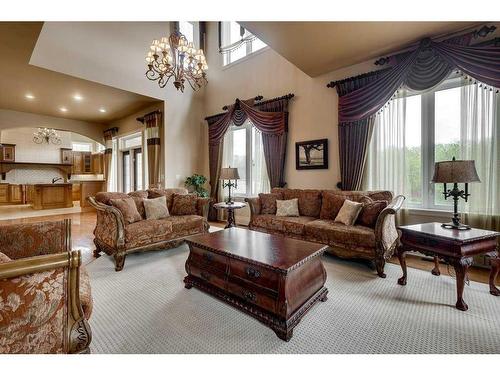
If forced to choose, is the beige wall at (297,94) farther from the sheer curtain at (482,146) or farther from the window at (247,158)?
the sheer curtain at (482,146)

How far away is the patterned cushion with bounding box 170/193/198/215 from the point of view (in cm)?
400

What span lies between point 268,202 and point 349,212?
4.52 feet

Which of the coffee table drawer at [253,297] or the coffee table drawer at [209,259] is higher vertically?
the coffee table drawer at [209,259]

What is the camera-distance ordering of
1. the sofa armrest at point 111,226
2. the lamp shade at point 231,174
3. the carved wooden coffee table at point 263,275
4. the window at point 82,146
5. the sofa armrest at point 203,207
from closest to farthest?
the carved wooden coffee table at point 263,275
the sofa armrest at point 111,226
the sofa armrest at point 203,207
the lamp shade at point 231,174
the window at point 82,146

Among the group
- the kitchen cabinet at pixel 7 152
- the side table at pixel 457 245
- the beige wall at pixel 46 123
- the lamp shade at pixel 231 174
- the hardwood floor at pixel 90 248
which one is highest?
the beige wall at pixel 46 123

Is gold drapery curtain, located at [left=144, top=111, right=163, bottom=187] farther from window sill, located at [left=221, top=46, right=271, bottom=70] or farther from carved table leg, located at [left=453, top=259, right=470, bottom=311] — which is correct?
carved table leg, located at [left=453, top=259, right=470, bottom=311]

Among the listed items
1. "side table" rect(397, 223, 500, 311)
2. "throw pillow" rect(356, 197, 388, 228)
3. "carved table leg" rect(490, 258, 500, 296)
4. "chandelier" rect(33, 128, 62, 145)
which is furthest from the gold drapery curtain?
"chandelier" rect(33, 128, 62, 145)

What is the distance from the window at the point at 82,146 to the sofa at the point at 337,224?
1130 cm

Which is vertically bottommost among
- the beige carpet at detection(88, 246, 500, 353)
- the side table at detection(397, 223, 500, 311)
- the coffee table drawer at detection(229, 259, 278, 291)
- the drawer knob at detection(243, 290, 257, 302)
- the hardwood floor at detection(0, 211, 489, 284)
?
the beige carpet at detection(88, 246, 500, 353)

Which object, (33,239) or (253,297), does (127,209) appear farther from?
(253,297)

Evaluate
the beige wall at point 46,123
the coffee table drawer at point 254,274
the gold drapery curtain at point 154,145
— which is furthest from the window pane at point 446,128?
the beige wall at point 46,123

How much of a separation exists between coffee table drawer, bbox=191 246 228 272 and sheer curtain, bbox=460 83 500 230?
3113 millimetres

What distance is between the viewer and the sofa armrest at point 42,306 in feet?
3.22
